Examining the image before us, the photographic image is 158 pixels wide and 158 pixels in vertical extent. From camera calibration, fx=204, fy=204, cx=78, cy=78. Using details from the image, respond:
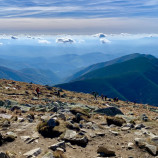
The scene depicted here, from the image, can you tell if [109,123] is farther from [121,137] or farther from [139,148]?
[139,148]

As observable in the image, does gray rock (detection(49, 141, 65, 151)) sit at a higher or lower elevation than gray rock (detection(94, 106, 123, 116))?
higher

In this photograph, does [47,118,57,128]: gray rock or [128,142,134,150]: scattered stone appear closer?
[128,142,134,150]: scattered stone

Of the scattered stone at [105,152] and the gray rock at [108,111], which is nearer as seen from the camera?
the scattered stone at [105,152]

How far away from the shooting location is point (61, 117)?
1998cm

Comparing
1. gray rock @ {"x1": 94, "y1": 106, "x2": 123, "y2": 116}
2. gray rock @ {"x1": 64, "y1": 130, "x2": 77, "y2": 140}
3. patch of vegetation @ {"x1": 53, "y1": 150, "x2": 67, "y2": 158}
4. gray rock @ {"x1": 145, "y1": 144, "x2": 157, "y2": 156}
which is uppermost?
gray rock @ {"x1": 64, "y1": 130, "x2": 77, "y2": 140}

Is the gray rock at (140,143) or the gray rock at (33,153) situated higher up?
the gray rock at (33,153)

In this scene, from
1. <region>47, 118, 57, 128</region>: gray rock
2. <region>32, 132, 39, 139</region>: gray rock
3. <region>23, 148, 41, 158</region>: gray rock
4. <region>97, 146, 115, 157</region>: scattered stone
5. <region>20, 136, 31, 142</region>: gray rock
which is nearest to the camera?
<region>23, 148, 41, 158</region>: gray rock

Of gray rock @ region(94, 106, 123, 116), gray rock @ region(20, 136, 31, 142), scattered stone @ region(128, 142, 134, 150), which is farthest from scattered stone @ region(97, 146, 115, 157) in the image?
gray rock @ region(94, 106, 123, 116)

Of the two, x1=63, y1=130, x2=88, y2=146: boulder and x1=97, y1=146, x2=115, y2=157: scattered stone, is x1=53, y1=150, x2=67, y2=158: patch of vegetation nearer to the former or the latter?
x1=63, y1=130, x2=88, y2=146: boulder

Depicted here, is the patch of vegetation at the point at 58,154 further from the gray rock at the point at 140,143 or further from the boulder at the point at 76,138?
the gray rock at the point at 140,143

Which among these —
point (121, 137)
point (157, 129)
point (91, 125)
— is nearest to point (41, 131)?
point (91, 125)

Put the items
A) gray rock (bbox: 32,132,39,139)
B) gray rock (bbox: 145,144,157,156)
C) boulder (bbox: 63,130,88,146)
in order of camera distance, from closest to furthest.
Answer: gray rock (bbox: 145,144,157,156) < boulder (bbox: 63,130,88,146) < gray rock (bbox: 32,132,39,139)

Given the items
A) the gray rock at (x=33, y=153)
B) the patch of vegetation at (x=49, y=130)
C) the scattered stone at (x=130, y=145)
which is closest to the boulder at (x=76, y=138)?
the patch of vegetation at (x=49, y=130)

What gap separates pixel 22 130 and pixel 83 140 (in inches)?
220
